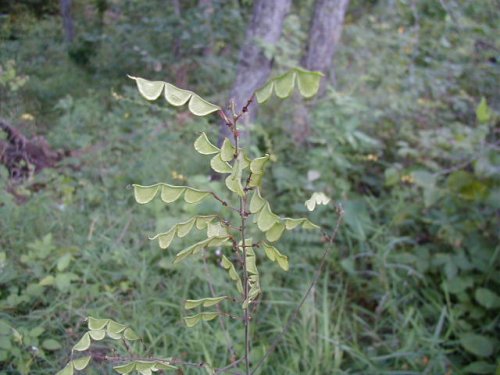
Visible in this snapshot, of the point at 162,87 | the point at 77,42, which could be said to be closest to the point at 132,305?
the point at 162,87

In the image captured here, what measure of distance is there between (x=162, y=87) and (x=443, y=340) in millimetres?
1893

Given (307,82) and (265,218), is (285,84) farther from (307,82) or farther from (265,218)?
(265,218)

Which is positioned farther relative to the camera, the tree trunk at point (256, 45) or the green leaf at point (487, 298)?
the tree trunk at point (256, 45)

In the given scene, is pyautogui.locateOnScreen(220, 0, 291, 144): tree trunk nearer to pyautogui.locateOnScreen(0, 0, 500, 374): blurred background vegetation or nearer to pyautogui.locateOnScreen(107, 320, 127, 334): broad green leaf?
pyautogui.locateOnScreen(0, 0, 500, 374): blurred background vegetation

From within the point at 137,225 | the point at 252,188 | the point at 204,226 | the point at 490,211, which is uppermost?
the point at 252,188

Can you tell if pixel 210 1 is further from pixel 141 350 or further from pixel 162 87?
pixel 162 87

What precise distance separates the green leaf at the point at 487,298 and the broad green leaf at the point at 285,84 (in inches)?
77.0

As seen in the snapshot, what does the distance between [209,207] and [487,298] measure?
149cm

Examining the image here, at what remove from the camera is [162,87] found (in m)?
0.66

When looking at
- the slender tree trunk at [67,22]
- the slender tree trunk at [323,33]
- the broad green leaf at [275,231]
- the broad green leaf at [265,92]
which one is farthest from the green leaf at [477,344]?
the slender tree trunk at [67,22]

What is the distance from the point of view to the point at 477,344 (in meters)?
2.02

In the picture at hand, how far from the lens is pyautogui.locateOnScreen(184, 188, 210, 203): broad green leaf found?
798mm

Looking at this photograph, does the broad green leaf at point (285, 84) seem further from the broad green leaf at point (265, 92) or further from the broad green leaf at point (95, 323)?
the broad green leaf at point (95, 323)

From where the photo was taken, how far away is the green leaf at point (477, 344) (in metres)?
1.99
